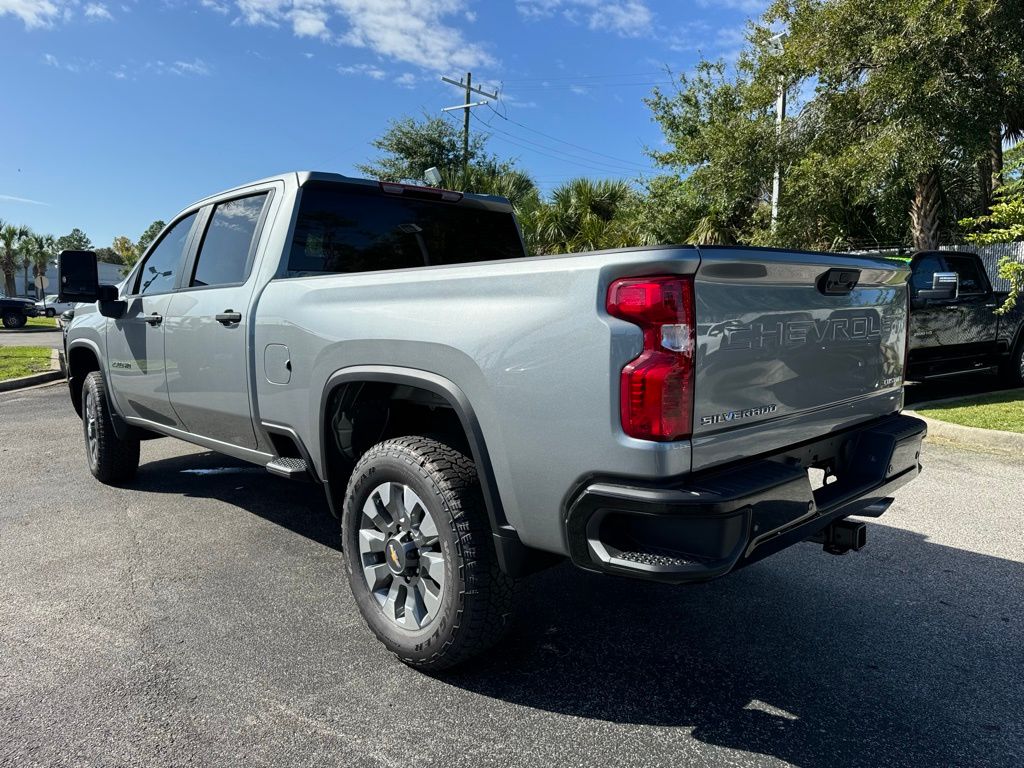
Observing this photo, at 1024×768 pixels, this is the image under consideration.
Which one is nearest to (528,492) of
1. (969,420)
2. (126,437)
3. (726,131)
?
(126,437)

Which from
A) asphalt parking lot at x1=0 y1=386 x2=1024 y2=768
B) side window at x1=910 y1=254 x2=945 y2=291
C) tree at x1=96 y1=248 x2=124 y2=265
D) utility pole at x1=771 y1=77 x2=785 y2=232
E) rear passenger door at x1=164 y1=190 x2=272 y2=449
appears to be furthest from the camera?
tree at x1=96 y1=248 x2=124 y2=265

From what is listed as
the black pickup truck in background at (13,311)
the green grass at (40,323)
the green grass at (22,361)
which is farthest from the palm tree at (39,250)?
the green grass at (22,361)

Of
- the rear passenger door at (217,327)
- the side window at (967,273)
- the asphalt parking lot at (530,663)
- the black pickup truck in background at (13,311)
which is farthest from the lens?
the black pickup truck in background at (13,311)

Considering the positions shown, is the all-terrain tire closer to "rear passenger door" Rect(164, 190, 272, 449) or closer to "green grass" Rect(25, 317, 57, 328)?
"rear passenger door" Rect(164, 190, 272, 449)

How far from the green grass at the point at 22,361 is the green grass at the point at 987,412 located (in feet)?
42.4

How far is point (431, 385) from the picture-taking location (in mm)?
2566

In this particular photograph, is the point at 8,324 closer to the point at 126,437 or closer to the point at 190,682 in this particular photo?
the point at 126,437

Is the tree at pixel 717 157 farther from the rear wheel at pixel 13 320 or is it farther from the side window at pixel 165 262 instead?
the rear wheel at pixel 13 320

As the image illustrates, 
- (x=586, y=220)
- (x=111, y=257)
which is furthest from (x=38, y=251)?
(x=586, y=220)

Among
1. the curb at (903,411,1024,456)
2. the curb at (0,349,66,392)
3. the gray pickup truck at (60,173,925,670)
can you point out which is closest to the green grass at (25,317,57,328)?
the curb at (0,349,66,392)

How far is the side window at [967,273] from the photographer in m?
8.85

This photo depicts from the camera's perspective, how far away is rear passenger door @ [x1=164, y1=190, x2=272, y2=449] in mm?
3604

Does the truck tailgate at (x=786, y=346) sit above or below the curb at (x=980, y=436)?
above

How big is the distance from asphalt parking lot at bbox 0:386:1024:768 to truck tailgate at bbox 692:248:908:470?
0.92 metres
